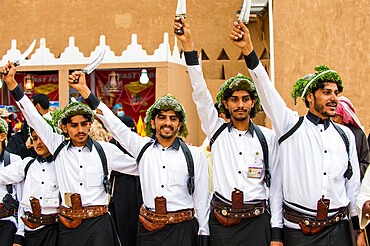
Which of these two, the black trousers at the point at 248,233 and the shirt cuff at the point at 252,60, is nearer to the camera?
the shirt cuff at the point at 252,60

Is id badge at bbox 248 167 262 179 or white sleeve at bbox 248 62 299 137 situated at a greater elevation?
white sleeve at bbox 248 62 299 137

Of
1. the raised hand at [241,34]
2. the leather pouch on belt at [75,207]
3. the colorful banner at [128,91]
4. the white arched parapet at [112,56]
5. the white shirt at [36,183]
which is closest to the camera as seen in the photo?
the raised hand at [241,34]

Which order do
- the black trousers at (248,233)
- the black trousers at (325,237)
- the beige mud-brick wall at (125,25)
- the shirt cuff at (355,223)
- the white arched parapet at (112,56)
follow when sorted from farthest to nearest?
the beige mud-brick wall at (125,25)
the white arched parapet at (112,56)
the black trousers at (248,233)
the shirt cuff at (355,223)
the black trousers at (325,237)

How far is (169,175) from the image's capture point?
4.02 m

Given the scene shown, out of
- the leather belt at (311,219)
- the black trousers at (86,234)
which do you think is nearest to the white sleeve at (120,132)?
the black trousers at (86,234)

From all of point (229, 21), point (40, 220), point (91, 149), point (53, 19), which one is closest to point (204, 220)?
point (91, 149)

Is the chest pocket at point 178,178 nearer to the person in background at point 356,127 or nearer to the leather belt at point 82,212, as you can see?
the leather belt at point 82,212

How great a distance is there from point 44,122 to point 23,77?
25.7 ft

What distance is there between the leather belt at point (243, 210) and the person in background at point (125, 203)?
7.17 ft

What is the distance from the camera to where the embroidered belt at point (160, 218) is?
3.92 m

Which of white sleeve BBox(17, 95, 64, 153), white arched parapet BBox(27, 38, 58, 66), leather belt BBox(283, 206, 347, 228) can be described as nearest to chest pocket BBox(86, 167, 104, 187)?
white sleeve BBox(17, 95, 64, 153)

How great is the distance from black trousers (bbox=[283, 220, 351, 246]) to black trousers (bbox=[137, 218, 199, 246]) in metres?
0.93

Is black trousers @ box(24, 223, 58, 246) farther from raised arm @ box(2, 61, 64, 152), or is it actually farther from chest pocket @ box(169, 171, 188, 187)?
chest pocket @ box(169, 171, 188, 187)

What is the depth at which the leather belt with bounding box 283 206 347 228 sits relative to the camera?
139 inches
